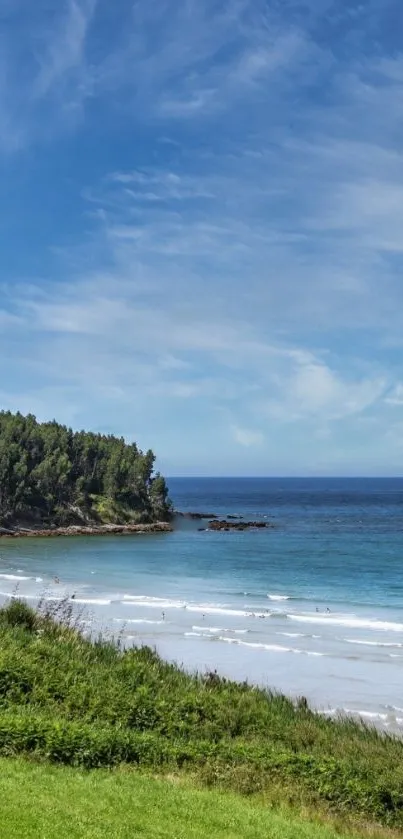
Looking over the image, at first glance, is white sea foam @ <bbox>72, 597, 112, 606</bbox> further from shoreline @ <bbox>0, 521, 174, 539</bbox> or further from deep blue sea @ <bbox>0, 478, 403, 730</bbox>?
shoreline @ <bbox>0, 521, 174, 539</bbox>

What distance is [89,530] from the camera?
92.0 metres

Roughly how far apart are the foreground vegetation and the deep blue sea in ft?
15.9

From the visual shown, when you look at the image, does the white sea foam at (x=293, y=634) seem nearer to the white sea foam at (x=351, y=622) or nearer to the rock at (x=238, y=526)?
the white sea foam at (x=351, y=622)

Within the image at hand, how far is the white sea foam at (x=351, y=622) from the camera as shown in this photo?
3342cm

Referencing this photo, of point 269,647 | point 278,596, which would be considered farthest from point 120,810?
point 278,596

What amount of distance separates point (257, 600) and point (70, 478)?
66913mm

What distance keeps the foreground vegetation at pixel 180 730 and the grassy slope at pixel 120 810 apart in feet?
3.37

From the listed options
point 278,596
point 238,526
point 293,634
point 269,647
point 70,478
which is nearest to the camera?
point 269,647

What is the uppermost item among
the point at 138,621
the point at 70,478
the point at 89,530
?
the point at 70,478

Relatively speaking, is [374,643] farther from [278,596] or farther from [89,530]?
[89,530]

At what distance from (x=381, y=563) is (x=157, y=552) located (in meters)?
22.2

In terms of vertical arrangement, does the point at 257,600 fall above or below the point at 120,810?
below

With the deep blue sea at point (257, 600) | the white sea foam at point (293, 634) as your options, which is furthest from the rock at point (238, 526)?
the white sea foam at point (293, 634)

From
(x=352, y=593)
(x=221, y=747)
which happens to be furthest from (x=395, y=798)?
(x=352, y=593)
